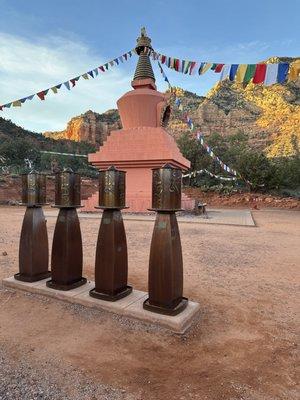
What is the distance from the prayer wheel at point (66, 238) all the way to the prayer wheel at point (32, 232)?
38cm

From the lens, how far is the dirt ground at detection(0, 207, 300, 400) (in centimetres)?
215

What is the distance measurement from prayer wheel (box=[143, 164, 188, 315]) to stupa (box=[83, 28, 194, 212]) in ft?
33.3

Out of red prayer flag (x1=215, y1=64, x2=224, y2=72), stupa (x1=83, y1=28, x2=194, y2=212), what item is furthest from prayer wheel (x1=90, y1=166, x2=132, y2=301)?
stupa (x1=83, y1=28, x2=194, y2=212)

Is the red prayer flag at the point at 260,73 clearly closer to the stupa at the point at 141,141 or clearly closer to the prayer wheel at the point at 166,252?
the prayer wheel at the point at 166,252

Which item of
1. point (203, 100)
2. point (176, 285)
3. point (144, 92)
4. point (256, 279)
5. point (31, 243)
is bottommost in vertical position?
point (256, 279)

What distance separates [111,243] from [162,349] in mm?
1342

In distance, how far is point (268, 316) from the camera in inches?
136

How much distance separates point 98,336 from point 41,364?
23.6 inches

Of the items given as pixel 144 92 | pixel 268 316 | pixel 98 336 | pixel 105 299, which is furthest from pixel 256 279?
pixel 144 92

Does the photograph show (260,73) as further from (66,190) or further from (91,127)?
(91,127)

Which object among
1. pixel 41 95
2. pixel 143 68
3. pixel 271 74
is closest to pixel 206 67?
pixel 271 74

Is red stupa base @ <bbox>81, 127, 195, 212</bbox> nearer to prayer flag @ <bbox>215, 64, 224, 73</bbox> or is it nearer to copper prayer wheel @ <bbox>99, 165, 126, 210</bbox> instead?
prayer flag @ <bbox>215, 64, 224, 73</bbox>

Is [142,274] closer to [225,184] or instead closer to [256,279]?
[256,279]

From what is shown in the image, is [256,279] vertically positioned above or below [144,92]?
below
